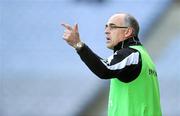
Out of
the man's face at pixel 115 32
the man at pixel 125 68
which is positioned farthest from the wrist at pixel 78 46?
the man's face at pixel 115 32

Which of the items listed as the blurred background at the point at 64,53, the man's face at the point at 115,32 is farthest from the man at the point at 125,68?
the blurred background at the point at 64,53

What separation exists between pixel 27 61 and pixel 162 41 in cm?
128

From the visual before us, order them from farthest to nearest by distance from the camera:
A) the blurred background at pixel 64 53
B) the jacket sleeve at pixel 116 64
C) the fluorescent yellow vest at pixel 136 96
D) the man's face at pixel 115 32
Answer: the blurred background at pixel 64 53 → the man's face at pixel 115 32 → the fluorescent yellow vest at pixel 136 96 → the jacket sleeve at pixel 116 64

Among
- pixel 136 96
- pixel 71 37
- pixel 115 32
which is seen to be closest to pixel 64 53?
pixel 115 32

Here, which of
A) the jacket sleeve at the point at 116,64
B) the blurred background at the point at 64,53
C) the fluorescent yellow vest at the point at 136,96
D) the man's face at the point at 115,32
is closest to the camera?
the jacket sleeve at the point at 116,64

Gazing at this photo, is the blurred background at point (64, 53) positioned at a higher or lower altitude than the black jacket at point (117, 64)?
higher

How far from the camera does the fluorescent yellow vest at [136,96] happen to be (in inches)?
123

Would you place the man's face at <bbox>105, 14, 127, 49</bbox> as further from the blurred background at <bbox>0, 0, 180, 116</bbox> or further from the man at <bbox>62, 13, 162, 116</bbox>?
the blurred background at <bbox>0, 0, 180, 116</bbox>

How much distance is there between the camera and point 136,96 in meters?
3.14

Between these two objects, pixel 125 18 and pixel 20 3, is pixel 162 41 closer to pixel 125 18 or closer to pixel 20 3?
pixel 20 3

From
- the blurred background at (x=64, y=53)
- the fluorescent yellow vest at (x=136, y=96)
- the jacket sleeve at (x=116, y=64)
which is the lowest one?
the fluorescent yellow vest at (x=136, y=96)

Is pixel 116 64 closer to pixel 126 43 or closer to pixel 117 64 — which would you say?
pixel 117 64

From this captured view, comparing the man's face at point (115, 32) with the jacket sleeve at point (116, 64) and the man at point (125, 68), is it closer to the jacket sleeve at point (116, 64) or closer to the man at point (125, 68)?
the man at point (125, 68)

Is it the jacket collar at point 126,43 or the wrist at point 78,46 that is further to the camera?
the jacket collar at point 126,43
